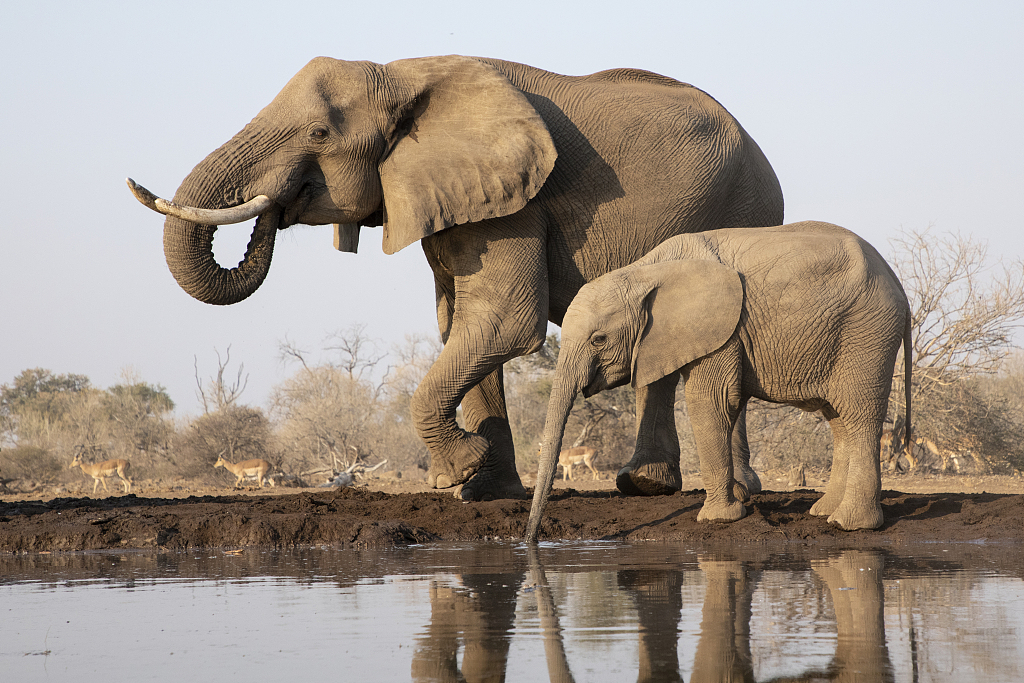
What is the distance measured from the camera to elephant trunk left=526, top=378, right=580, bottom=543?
22.8ft

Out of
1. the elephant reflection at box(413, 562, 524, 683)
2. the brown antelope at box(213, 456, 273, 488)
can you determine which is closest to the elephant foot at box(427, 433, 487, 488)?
the elephant reflection at box(413, 562, 524, 683)

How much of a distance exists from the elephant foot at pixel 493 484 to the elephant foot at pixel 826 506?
98.2 inches

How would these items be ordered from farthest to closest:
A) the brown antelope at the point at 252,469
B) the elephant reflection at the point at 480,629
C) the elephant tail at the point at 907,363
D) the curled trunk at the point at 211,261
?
1. the brown antelope at the point at 252,469
2. the curled trunk at the point at 211,261
3. the elephant tail at the point at 907,363
4. the elephant reflection at the point at 480,629

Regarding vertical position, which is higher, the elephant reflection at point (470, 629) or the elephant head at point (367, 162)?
the elephant head at point (367, 162)

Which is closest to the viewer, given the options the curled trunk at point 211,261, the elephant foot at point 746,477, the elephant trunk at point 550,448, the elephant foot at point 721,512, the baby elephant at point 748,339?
the elephant trunk at point 550,448

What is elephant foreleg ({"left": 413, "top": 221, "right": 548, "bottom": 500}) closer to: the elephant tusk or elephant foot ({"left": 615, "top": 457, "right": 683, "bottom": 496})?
elephant foot ({"left": 615, "top": 457, "right": 683, "bottom": 496})

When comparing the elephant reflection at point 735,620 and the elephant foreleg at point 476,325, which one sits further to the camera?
the elephant foreleg at point 476,325

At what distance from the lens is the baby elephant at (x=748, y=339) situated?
7094 millimetres

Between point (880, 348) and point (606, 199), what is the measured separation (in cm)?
242

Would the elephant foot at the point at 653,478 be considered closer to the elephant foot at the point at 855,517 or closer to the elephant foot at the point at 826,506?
the elephant foot at the point at 826,506

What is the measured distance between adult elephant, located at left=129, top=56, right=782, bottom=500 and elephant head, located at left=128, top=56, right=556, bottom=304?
11mm

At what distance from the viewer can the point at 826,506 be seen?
757 cm

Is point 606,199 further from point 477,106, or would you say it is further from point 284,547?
point 284,547

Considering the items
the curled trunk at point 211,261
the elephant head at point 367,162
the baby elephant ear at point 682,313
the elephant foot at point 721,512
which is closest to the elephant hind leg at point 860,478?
the elephant foot at point 721,512
